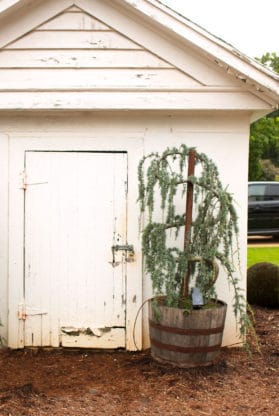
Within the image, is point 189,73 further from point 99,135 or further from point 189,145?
point 99,135

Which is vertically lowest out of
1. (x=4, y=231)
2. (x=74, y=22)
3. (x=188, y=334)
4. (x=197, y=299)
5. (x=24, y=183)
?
(x=188, y=334)

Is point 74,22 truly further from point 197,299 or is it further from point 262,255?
point 262,255

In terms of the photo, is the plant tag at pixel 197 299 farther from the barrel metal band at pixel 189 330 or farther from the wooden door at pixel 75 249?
the wooden door at pixel 75 249

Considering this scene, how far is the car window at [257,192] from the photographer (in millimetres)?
16016

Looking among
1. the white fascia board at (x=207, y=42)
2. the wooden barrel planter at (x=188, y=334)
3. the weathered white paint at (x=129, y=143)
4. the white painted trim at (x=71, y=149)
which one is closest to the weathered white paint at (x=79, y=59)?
the white fascia board at (x=207, y=42)

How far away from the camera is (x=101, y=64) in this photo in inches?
216

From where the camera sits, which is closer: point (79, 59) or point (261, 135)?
point (79, 59)

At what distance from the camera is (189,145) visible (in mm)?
5742

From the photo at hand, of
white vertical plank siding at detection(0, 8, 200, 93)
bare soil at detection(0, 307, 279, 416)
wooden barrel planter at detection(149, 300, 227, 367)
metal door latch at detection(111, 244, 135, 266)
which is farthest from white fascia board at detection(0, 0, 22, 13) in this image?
bare soil at detection(0, 307, 279, 416)

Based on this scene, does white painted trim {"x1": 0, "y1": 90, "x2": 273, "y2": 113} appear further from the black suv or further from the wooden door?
the black suv

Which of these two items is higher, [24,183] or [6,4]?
[6,4]

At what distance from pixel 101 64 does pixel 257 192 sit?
1130 centimetres

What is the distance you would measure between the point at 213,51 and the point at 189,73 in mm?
357

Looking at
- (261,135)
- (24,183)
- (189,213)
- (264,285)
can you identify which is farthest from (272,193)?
(261,135)
